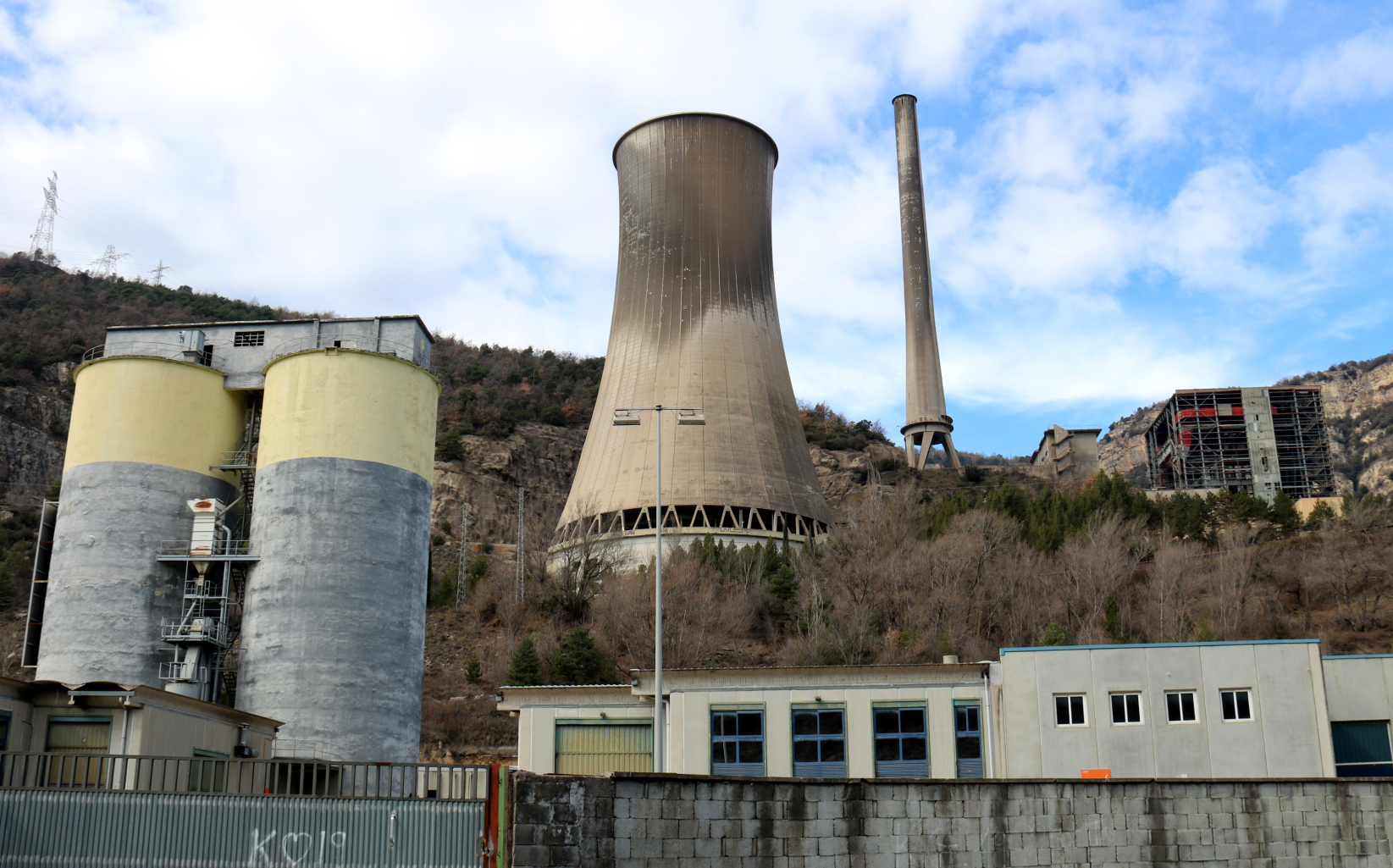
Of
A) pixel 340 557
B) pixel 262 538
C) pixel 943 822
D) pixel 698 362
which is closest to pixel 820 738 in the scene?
pixel 943 822

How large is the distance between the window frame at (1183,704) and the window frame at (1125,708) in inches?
17.5

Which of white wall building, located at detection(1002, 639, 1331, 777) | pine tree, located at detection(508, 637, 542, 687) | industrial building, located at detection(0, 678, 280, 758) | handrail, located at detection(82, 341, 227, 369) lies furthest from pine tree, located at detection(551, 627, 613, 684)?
white wall building, located at detection(1002, 639, 1331, 777)

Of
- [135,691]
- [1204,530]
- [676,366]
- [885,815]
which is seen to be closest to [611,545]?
[676,366]

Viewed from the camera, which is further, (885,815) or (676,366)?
(676,366)

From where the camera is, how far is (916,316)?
73.2 m

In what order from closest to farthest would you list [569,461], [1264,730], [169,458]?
[1264,730] < [169,458] < [569,461]

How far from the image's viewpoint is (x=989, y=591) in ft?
149

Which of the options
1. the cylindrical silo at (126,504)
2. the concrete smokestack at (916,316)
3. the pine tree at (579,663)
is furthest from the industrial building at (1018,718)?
the concrete smokestack at (916,316)

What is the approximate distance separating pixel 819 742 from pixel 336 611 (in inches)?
468

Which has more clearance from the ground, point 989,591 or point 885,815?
point 989,591

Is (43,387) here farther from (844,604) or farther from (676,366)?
(844,604)

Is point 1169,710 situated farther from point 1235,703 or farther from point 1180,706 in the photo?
point 1235,703

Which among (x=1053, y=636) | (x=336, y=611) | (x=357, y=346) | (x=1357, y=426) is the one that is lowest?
(x=336, y=611)

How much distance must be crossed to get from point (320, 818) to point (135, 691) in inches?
358
